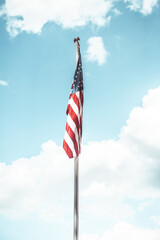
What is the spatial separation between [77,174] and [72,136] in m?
1.94

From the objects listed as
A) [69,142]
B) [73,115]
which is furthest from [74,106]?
[69,142]

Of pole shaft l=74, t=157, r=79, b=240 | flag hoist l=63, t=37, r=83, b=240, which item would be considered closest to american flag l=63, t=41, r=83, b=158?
flag hoist l=63, t=37, r=83, b=240

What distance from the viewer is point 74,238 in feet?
30.4

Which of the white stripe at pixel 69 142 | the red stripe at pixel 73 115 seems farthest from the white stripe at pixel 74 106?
the white stripe at pixel 69 142

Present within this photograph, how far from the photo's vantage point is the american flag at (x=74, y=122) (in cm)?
1134

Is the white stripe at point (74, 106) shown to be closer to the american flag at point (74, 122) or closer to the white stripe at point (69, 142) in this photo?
the american flag at point (74, 122)

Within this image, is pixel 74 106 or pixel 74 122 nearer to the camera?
pixel 74 122

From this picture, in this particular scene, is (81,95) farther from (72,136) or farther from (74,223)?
(74,223)

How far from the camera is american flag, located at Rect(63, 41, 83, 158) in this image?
1134cm

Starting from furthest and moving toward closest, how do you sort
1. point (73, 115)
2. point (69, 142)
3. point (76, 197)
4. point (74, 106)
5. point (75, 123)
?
1. point (74, 106)
2. point (73, 115)
3. point (75, 123)
4. point (69, 142)
5. point (76, 197)

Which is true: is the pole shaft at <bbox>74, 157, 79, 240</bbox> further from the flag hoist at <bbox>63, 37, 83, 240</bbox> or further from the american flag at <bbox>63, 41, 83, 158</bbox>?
the american flag at <bbox>63, 41, 83, 158</bbox>

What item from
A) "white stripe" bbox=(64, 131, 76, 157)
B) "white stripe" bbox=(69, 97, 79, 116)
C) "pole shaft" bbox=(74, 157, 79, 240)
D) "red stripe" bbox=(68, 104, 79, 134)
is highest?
"white stripe" bbox=(69, 97, 79, 116)

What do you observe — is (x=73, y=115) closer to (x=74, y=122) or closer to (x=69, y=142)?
(x=74, y=122)

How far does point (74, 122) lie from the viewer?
38.3 feet
